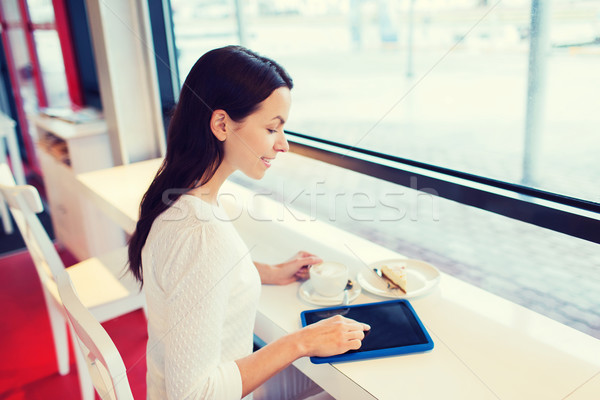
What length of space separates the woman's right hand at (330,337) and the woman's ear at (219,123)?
0.39 meters

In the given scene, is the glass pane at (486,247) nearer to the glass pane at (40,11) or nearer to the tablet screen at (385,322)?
the tablet screen at (385,322)

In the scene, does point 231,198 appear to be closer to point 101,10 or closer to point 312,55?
point 101,10

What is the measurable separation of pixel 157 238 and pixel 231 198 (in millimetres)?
977

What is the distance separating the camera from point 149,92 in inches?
93.3

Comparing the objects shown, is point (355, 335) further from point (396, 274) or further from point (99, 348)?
point (99, 348)

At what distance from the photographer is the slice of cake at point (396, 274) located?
43.3 inches

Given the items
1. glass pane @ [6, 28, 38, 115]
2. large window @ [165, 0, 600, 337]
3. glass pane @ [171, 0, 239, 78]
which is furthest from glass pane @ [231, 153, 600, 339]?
glass pane @ [6, 28, 38, 115]

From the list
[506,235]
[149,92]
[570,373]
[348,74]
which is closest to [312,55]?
[348,74]

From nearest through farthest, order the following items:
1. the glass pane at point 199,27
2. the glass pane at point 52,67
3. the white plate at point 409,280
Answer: the white plate at point 409,280 < the glass pane at point 199,27 < the glass pane at point 52,67

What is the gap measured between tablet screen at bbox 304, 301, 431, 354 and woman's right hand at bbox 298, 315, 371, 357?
0.9 inches

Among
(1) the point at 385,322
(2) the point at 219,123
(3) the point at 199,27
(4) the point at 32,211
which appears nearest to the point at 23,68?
(3) the point at 199,27

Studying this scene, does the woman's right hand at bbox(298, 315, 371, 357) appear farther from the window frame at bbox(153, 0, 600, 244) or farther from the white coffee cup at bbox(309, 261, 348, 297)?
the window frame at bbox(153, 0, 600, 244)

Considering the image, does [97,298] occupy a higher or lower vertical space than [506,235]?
higher

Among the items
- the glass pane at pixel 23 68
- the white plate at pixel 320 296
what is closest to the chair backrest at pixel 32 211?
the white plate at pixel 320 296
